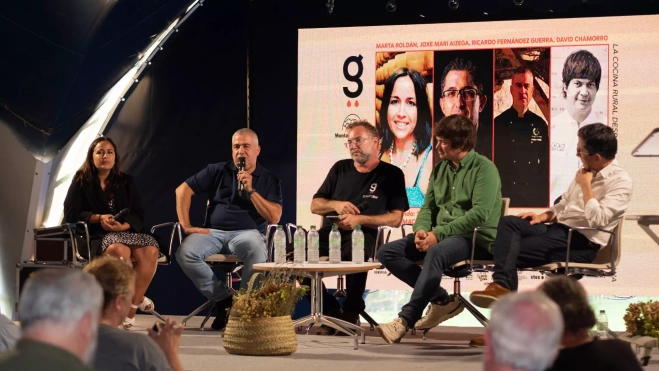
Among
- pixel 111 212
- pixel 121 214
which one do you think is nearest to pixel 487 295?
pixel 121 214

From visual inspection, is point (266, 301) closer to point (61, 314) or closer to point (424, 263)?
point (424, 263)

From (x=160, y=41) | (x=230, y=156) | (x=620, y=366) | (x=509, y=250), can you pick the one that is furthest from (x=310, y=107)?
(x=620, y=366)

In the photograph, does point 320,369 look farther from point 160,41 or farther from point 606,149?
point 160,41

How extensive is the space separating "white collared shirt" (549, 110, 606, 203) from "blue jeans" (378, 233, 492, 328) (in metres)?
1.71

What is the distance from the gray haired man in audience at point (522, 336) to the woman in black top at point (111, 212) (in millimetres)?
5105

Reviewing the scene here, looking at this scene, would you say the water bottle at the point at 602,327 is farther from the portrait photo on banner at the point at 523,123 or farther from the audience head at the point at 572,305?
the audience head at the point at 572,305

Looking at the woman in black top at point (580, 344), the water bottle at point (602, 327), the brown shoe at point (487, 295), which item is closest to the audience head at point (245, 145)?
the brown shoe at point (487, 295)

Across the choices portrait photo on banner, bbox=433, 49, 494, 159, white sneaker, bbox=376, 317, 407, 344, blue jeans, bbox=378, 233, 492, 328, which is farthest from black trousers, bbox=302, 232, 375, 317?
portrait photo on banner, bbox=433, 49, 494, 159

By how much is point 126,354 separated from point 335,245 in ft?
12.2

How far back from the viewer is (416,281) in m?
5.55

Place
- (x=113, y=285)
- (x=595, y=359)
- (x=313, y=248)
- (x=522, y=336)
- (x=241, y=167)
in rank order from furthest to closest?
(x=241, y=167) < (x=313, y=248) < (x=113, y=285) < (x=595, y=359) < (x=522, y=336)

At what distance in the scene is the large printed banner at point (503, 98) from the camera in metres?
6.85

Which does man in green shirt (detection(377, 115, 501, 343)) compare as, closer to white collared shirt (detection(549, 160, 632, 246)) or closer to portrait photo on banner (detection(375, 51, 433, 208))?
white collared shirt (detection(549, 160, 632, 246))

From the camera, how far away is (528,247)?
5258 millimetres
